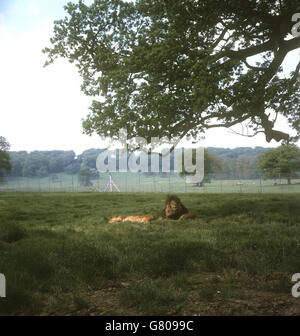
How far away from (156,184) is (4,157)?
81.0 feet

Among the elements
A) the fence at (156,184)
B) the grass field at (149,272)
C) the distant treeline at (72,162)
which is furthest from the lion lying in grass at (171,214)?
the fence at (156,184)

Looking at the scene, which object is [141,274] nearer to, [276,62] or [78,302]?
[78,302]

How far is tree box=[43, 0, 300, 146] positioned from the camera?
35.4ft

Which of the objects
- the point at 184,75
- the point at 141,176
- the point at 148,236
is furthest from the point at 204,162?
the point at 148,236

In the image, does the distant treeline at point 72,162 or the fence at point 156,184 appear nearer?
the distant treeline at point 72,162

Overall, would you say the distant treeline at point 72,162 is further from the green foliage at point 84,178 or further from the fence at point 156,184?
the fence at point 156,184

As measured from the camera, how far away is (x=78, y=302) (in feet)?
14.4

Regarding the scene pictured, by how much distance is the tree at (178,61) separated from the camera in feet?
35.4

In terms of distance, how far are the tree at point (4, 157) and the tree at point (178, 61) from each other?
35218 millimetres

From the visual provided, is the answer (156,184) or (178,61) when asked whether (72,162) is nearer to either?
(156,184)

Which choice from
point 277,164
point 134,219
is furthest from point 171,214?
point 277,164

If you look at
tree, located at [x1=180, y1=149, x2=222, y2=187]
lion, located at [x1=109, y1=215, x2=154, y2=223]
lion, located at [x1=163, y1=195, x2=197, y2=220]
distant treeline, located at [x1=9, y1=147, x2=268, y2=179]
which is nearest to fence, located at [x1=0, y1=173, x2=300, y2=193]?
tree, located at [x1=180, y1=149, x2=222, y2=187]
